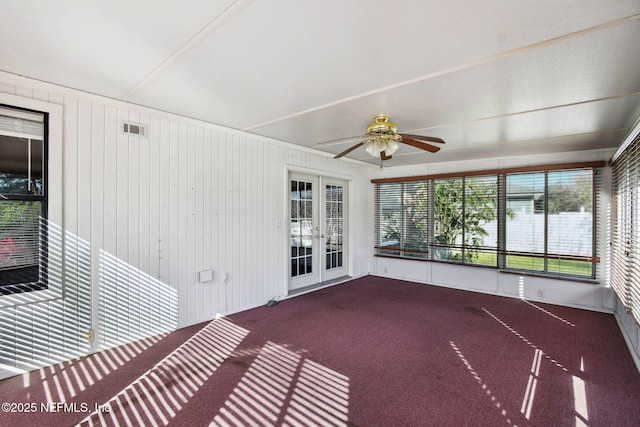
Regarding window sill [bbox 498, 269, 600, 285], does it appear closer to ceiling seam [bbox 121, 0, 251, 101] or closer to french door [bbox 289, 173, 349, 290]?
french door [bbox 289, 173, 349, 290]

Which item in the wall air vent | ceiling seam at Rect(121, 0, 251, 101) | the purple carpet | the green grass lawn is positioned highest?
ceiling seam at Rect(121, 0, 251, 101)

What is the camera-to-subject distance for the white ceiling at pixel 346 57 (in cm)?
159

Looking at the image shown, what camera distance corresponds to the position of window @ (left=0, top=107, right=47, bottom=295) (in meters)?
2.44

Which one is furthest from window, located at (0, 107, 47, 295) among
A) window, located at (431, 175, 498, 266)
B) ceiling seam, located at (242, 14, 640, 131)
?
window, located at (431, 175, 498, 266)

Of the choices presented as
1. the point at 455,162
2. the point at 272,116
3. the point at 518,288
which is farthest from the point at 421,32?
the point at 518,288

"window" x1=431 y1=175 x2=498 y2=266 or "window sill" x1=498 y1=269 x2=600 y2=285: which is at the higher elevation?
"window" x1=431 y1=175 x2=498 y2=266

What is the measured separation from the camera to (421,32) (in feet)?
5.77

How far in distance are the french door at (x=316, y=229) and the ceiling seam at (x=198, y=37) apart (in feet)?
8.93

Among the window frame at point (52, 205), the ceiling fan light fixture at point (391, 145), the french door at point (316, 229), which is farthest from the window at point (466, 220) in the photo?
the window frame at point (52, 205)

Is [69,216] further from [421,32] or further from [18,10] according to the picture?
[421,32]

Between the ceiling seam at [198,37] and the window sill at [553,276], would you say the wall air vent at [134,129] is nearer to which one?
the ceiling seam at [198,37]

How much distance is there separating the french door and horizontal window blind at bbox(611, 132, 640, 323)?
156 inches

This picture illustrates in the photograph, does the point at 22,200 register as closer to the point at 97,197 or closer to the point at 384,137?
the point at 97,197

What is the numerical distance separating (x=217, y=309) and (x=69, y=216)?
6.16ft
